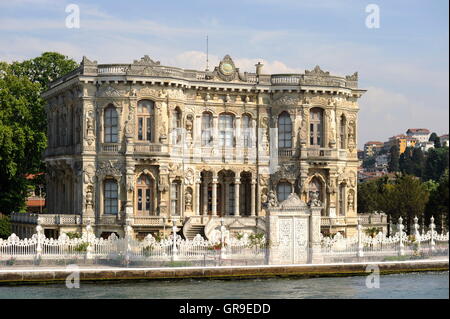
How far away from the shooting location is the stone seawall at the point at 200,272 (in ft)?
130

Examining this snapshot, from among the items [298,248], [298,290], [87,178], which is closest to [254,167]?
[87,178]

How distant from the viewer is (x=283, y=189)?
54750 mm

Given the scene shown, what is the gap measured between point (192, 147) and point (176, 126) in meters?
1.48

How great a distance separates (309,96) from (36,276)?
66.6 feet

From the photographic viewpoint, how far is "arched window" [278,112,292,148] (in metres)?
54.6

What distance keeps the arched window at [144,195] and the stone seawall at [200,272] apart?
35.4 feet

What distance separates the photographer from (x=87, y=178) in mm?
51531

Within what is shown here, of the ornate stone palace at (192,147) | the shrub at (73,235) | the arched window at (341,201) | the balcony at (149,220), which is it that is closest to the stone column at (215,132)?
the ornate stone palace at (192,147)

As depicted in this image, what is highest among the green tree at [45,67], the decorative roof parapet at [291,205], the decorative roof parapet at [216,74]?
the green tree at [45,67]

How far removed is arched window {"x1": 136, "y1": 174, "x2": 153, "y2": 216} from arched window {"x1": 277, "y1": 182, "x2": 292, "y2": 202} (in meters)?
7.16

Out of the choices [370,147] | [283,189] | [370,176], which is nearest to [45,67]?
[283,189]

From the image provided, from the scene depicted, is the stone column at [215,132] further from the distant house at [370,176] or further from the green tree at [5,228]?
the distant house at [370,176]

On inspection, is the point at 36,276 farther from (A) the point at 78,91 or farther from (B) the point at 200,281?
(A) the point at 78,91
